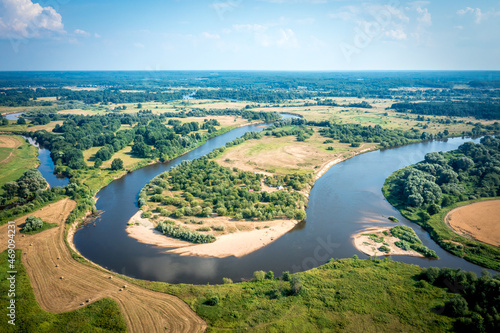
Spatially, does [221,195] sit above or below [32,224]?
above

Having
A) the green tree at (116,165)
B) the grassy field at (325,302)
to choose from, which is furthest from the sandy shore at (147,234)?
the green tree at (116,165)

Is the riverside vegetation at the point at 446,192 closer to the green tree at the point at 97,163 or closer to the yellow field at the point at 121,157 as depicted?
the yellow field at the point at 121,157

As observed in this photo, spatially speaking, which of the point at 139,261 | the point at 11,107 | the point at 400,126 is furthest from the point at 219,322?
the point at 11,107

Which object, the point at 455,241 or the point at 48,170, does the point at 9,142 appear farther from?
the point at 455,241

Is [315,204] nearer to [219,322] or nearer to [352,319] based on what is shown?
[352,319]

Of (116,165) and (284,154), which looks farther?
(284,154)

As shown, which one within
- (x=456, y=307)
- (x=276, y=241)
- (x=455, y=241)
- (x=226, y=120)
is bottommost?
(x=276, y=241)

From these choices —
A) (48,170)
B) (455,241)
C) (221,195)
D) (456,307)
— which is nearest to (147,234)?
(221,195)
